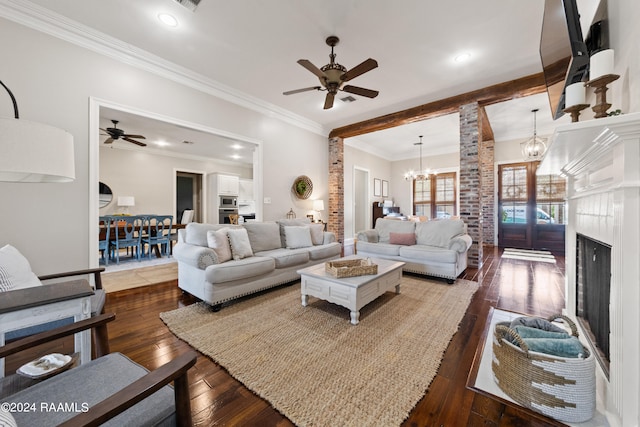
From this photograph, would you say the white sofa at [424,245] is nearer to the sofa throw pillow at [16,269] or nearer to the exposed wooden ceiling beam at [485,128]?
the exposed wooden ceiling beam at [485,128]

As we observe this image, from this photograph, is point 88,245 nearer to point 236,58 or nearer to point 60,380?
point 60,380

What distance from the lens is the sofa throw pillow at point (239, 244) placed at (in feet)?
10.2

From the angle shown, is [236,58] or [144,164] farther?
[144,164]

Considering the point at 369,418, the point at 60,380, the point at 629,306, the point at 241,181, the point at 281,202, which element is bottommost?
the point at 369,418

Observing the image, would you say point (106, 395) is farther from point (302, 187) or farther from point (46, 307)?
point (302, 187)

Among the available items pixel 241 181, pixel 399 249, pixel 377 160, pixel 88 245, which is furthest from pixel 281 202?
pixel 377 160

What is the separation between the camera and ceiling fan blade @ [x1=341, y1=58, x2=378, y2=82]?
2.66m

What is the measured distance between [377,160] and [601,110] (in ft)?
24.3

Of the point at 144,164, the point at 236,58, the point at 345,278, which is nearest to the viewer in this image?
the point at 345,278

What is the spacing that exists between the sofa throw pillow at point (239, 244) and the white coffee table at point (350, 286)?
2.91 ft

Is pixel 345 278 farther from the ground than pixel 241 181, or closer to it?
closer to it

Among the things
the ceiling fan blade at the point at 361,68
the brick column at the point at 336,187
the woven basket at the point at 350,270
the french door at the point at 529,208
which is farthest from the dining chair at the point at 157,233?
the french door at the point at 529,208

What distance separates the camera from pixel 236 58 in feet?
11.1

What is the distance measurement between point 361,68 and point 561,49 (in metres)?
1.67
